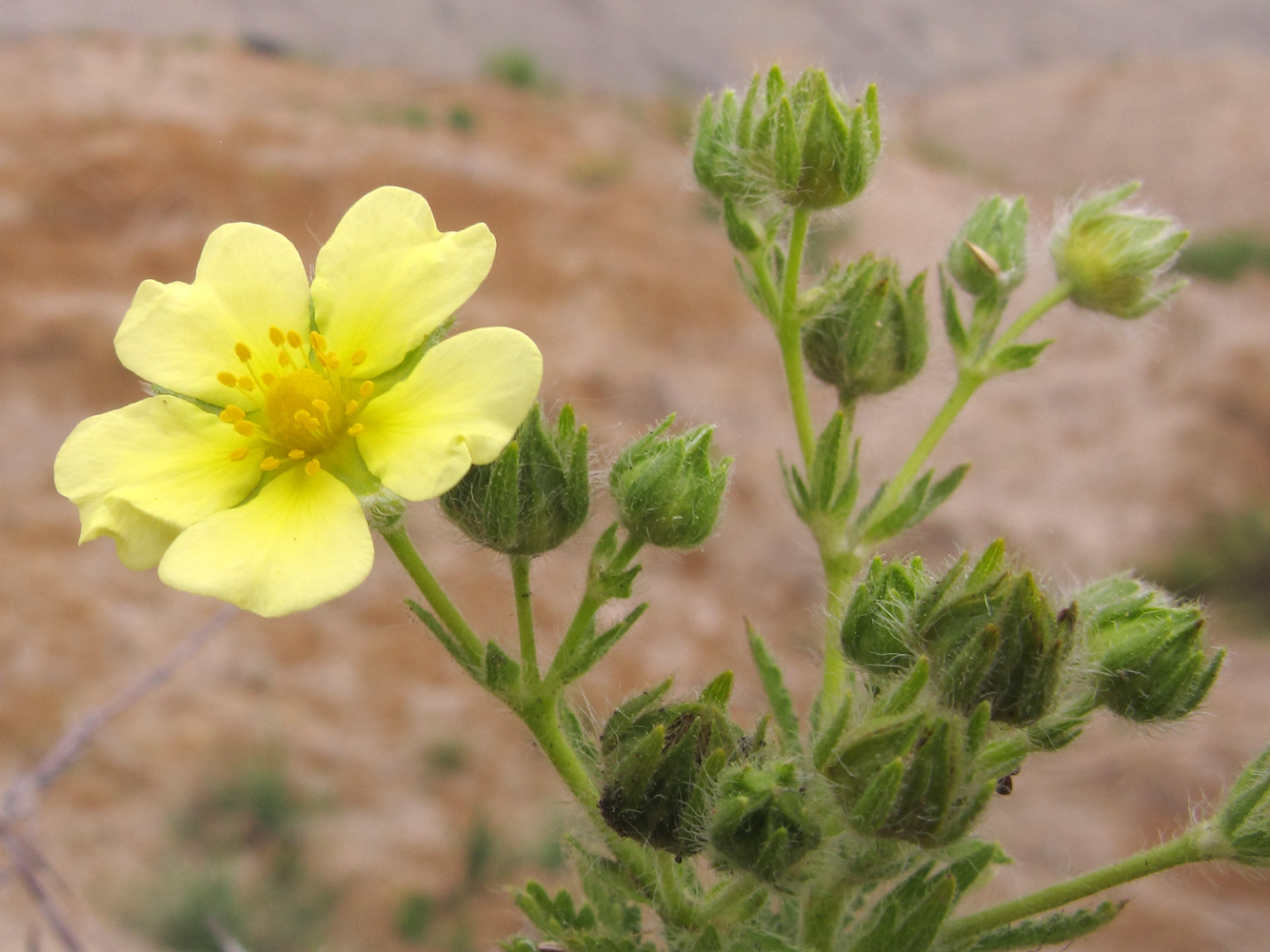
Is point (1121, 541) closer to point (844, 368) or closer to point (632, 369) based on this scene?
point (632, 369)

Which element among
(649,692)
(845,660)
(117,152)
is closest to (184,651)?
(649,692)

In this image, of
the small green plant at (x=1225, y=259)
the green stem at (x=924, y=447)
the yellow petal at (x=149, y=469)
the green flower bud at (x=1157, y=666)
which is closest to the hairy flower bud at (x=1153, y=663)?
the green flower bud at (x=1157, y=666)

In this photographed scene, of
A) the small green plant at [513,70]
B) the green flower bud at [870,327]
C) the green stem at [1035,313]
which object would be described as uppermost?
the small green plant at [513,70]

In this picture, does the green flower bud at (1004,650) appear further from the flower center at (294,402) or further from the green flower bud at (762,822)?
the flower center at (294,402)

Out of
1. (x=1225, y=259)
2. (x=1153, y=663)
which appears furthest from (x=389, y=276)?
(x=1225, y=259)

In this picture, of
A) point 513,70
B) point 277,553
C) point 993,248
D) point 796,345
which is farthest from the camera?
point 513,70

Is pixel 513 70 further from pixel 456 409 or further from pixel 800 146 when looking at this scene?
pixel 456 409
